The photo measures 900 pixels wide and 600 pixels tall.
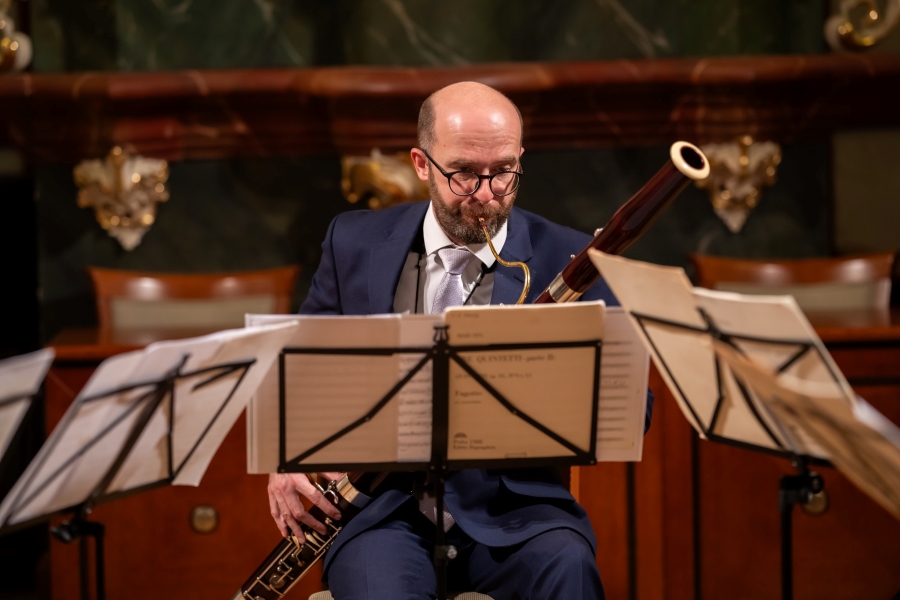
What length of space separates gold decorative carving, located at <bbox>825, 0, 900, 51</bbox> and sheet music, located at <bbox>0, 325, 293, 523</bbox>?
288cm

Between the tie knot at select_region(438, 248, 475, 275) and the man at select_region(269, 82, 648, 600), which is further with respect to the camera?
the tie knot at select_region(438, 248, 475, 275)

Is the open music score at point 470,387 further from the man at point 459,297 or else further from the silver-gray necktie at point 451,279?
the silver-gray necktie at point 451,279

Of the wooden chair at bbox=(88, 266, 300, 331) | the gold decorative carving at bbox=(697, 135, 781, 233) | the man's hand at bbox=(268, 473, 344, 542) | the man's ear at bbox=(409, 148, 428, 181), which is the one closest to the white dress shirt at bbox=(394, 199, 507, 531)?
the man's ear at bbox=(409, 148, 428, 181)

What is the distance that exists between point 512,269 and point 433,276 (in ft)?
0.58

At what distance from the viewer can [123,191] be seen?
357 cm

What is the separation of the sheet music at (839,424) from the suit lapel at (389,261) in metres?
0.88

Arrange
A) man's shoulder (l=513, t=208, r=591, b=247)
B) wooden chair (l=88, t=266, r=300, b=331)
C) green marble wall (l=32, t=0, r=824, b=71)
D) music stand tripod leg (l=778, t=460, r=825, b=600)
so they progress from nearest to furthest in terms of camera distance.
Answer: music stand tripod leg (l=778, t=460, r=825, b=600), man's shoulder (l=513, t=208, r=591, b=247), wooden chair (l=88, t=266, r=300, b=331), green marble wall (l=32, t=0, r=824, b=71)

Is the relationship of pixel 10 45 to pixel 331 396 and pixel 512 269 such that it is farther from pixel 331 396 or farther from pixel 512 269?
pixel 331 396

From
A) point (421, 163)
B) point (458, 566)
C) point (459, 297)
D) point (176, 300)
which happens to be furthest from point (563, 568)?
point (176, 300)

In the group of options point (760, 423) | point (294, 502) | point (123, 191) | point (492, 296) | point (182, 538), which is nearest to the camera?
point (760, 423)

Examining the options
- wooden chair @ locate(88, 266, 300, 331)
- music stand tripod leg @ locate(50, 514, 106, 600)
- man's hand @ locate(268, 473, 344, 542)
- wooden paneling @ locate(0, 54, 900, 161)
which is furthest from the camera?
wooden paneling @ locate(0, 54, 900, 161)

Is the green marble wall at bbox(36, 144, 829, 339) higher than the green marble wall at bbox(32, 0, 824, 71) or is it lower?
lower

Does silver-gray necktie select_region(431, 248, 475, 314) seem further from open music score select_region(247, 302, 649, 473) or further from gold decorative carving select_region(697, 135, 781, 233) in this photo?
gold decorative carving select_region(697, 135, 781, 233)

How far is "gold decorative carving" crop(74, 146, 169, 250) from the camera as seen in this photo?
140 inches
